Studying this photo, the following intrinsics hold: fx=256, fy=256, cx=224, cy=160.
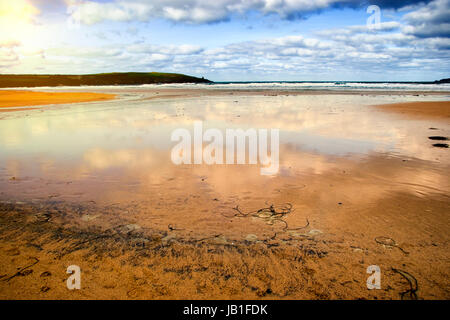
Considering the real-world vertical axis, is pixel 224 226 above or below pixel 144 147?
below

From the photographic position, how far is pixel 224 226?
149 inches

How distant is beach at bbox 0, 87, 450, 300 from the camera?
2758 millimetres

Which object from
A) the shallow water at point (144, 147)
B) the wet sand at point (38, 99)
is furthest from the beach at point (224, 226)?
the wet sand at point (38, 99)

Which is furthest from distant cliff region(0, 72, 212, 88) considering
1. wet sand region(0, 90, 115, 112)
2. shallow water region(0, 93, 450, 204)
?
shallow water region(0, 93, 450, 204)

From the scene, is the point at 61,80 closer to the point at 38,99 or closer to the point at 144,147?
the point at 38,99

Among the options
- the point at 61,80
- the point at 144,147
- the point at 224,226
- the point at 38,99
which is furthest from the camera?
the point at 61,80

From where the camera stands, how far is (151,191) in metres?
4.99

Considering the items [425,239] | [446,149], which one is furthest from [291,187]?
[446,149]

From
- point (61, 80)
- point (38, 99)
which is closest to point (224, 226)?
point (38, 99)

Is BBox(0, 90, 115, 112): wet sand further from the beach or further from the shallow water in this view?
the beach

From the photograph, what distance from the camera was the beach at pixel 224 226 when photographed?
9.05ft

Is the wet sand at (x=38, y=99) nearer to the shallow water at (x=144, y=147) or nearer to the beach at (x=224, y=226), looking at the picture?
the shallow water at (x=144, y=147)

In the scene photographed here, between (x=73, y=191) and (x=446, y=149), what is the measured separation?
1012 cm
